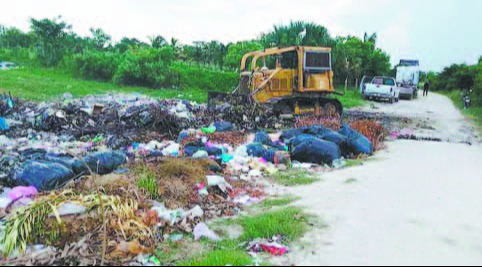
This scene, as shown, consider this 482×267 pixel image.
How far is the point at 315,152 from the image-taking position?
273 inches

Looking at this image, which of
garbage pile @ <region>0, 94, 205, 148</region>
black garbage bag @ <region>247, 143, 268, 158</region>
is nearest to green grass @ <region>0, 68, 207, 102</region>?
garbage pile @ <region>0, 94, 205, 148</region>

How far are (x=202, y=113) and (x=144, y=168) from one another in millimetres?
5253

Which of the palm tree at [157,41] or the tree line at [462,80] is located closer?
the tree line at [462,80]

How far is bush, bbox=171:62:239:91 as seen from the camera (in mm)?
21109

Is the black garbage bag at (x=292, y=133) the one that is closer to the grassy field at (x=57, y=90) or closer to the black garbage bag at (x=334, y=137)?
the black garbage bag at (x=334, y=137)

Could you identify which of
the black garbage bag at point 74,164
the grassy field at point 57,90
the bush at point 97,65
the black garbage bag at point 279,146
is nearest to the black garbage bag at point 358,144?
the black garbage bag at point 279,146

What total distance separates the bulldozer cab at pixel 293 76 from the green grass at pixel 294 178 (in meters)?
5.34

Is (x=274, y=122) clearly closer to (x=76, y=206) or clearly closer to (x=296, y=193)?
(x=296, y=193)

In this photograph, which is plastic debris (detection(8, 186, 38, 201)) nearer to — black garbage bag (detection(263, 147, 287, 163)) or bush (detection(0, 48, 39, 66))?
black garbage bag (detection(263, 147, 287, 163))

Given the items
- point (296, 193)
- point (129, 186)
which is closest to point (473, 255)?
point (296, 193)

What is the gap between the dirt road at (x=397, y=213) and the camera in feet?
11.4

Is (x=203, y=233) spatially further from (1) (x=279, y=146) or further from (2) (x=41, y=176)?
(1) (x=279, y=146)

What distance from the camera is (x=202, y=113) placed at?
10.6 meters

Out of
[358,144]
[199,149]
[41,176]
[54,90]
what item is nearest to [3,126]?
[199,149]
